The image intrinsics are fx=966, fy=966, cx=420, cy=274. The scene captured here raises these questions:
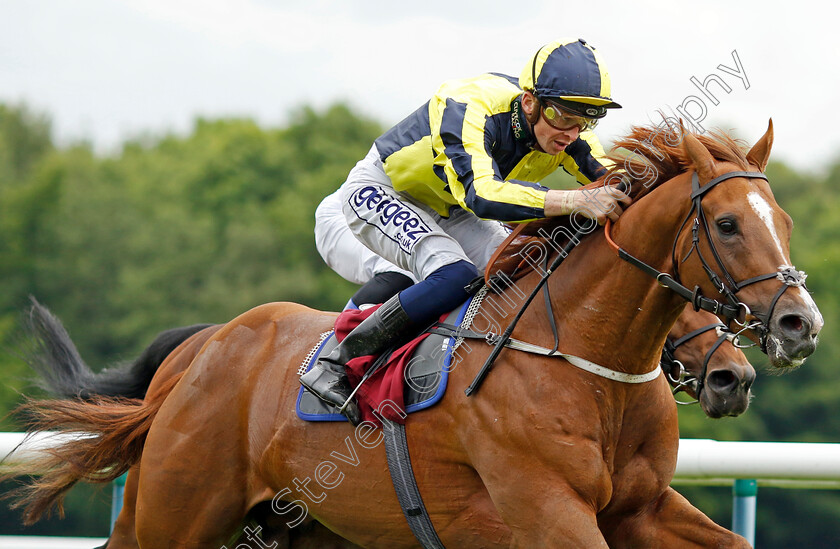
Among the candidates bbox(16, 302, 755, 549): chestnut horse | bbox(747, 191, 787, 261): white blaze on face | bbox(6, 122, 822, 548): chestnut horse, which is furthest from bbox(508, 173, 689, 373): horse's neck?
bbox(16, 302, 755, 549): chestnut horse

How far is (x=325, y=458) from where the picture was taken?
13.7 ft

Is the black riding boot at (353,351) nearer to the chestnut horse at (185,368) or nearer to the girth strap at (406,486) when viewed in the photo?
the girth strap at (406,486)

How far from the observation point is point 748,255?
10.1 feet

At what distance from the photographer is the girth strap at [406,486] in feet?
12.8

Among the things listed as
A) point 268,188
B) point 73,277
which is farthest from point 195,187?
point 73,277

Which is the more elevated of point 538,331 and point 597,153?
point 597,153

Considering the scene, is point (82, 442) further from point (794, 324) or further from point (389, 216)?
point (794, 324)

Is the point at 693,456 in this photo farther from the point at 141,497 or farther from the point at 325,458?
the point at 141,497

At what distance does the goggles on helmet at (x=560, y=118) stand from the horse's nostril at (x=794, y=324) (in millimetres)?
1316

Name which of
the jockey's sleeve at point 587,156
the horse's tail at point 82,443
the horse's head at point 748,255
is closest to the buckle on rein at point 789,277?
the horse's head at point 748,255

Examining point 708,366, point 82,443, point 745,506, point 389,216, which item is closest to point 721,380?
point 708,366

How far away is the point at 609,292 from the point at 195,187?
41.4 m

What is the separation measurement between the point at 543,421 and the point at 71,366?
3.67 meters

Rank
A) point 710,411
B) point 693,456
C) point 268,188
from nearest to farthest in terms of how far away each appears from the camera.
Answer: point 710,411 → point 693,456 → point 268,188
